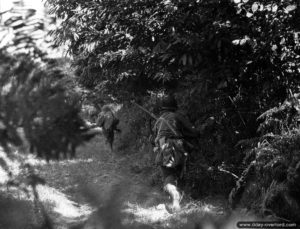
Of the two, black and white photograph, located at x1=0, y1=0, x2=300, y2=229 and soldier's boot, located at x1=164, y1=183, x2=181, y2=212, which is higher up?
black and white photograph, located at x1=0, y1=0, x2=300, y2=229

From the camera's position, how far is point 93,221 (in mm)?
1773

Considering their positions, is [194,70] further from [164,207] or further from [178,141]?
[164,207]

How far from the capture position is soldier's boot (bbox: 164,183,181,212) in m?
7.52

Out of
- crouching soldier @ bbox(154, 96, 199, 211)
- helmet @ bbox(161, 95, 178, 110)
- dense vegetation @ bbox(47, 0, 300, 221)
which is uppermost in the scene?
dense vegetation @ bbox(47, 0, 300, 221)

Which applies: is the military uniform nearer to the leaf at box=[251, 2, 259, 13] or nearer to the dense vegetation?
the dense vegetation

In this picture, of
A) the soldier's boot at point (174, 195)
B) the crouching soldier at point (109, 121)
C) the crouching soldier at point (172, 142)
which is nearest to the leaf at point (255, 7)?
the crouching soldier at point (172, 142)

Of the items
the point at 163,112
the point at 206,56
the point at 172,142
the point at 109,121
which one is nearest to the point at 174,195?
the point at 172,142

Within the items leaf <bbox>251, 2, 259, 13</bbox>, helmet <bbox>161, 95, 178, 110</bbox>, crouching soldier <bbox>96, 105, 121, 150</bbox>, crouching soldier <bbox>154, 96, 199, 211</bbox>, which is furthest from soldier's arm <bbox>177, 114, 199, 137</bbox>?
crouching soldier <bbox>96, 105, 121, 150</bbox>

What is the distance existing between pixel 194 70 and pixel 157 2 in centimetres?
114

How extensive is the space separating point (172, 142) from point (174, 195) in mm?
895

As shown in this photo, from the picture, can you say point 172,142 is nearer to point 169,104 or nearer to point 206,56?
point 169,104

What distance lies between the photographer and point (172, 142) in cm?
777

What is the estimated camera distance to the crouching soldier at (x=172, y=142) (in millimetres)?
7746

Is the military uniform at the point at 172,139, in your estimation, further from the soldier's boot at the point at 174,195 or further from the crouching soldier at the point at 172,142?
the soldier's boot at the point at 174,195
